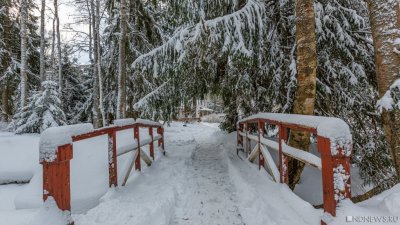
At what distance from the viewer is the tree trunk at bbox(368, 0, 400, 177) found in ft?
11.2

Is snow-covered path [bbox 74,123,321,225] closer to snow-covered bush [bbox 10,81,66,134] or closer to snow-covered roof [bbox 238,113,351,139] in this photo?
snow-covered roof [bbox 238,113,351,139]

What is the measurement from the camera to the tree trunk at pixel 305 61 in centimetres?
470

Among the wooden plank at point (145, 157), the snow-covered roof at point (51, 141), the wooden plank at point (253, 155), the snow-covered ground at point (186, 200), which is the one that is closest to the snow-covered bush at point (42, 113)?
the snow-covered ground at point (186, 200)

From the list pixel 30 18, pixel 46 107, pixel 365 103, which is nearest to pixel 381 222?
pixel 365 103

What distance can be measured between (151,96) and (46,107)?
16.3 ft

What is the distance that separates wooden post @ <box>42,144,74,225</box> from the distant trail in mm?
1470

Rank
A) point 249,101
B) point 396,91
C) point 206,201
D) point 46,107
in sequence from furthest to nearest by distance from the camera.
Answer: point 46,107, point 249,101, point 206,201, point 396,91

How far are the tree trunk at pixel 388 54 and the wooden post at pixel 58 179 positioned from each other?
3694 mm

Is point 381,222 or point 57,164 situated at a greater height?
point 57,164

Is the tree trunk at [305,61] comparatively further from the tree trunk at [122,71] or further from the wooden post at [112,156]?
the tree trunk at [122,71]

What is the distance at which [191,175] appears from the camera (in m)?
5.77

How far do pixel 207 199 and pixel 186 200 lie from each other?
33 centimetres

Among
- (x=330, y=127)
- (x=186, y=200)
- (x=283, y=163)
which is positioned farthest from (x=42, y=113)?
(x=330, y=127)

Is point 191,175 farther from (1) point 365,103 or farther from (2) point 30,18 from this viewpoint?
(2) point 30,18
